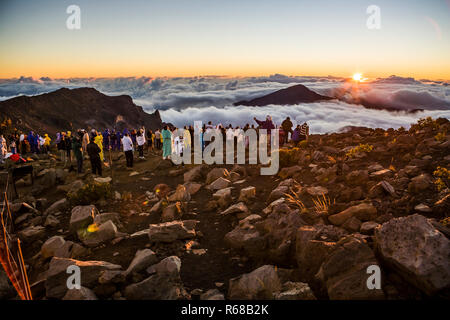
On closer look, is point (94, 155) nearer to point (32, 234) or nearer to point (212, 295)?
point (32, 234)

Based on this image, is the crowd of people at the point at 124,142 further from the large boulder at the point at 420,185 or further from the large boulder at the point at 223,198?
the large boulder at the point at 420,185

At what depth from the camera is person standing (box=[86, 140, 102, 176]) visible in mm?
12031

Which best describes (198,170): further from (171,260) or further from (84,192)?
(171,260)

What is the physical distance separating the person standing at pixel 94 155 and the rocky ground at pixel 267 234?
1.89 meters

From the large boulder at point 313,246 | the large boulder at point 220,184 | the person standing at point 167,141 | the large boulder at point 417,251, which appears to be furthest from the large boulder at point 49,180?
the large boulder at point 417,251

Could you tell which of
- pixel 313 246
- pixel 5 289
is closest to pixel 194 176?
pixel 5 289

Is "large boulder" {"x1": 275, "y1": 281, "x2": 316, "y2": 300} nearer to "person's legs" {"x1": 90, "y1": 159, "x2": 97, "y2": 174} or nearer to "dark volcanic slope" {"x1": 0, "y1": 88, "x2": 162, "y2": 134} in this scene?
"person's legs" {"x1": 90, "y1": 159, "x2": 97, "y2": 174}

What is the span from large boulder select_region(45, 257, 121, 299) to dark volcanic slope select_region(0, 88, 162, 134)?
215 feet

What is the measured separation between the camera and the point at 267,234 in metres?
5.77

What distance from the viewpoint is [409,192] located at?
227 inches

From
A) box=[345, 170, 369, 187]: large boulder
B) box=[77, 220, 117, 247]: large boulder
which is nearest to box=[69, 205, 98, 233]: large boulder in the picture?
box=[77, 220, 117, 247]: large boulder
